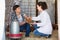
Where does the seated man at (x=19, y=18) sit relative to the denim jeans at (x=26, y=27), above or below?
above

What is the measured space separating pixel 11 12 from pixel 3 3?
2.29 ft

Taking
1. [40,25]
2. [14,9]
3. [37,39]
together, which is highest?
[14,9]

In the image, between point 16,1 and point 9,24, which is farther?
point 16,1

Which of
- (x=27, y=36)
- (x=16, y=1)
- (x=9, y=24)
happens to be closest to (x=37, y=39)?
(x=27, y=36)

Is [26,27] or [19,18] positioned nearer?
[26,27]

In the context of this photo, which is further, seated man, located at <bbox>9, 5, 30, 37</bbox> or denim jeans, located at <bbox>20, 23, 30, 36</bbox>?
seated man, located at <bbox>9, 5, 30, 37</bbox>

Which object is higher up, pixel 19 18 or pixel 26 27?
pixel 19 18

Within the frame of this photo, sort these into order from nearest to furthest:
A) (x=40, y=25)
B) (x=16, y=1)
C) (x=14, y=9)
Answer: (x=40, y=25), (x=14, y=9), (x=16, y=1)

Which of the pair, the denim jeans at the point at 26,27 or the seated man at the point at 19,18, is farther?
the seated man at the point at 19,18

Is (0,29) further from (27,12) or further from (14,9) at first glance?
(27,12)

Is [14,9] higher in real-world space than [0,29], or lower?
higher

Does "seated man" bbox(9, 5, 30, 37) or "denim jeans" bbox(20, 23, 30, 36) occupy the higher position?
"seated man" bbox(9, 5, 30, 37)

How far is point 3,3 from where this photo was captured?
378cm

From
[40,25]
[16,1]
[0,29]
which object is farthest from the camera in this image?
[16,1]
